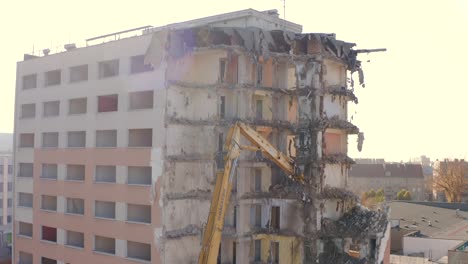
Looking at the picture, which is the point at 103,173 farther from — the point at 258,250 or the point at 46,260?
the point at 258,250

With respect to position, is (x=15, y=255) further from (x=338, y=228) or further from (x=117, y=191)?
(x=338, y=228)

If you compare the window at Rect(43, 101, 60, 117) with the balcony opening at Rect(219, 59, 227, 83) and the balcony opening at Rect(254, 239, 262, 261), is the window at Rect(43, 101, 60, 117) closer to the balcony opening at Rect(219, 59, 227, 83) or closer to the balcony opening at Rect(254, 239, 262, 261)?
the balcony opening at Rect(219, 59, 227, 83)

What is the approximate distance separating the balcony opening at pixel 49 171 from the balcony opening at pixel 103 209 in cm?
656

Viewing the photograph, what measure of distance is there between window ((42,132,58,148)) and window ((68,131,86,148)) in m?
2.07

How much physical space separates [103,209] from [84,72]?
35.6ft

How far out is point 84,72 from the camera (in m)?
41.6

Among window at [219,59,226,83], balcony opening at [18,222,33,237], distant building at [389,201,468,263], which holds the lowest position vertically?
distant building at [389,201,468,263]

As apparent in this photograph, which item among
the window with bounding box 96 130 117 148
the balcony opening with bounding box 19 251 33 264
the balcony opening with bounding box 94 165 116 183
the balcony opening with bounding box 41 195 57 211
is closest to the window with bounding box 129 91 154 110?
the window with bounding box 96 130 117 148

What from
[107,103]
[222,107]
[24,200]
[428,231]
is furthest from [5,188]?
[222,107]

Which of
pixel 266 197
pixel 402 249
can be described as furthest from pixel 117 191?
pixel 402 249

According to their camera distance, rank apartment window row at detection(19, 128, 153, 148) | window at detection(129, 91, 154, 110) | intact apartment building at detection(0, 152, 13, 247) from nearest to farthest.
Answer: apartment window row at detection(19, 128, 153, 148), window at detection(129, 91, 154, 110), intact apartment building at detection(0, 152, 13, 247)

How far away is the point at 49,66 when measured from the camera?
4347 centimetres

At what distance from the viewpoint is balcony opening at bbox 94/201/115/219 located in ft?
127

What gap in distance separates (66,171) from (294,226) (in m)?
18.5
